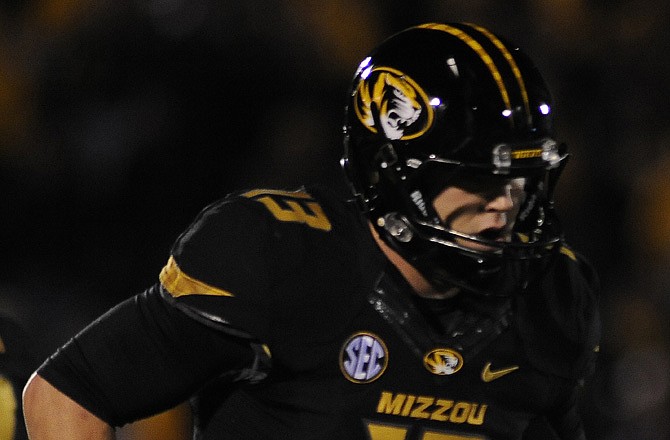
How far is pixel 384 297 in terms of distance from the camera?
5.27 feet

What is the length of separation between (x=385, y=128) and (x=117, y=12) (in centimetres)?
227

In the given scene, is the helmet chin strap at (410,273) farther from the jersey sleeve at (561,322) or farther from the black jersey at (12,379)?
the black jersey at (12,379)

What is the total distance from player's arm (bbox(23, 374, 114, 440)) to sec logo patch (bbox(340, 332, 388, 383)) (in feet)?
1.02

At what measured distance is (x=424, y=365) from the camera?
5.27 feet

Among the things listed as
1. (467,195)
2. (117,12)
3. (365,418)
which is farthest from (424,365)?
(117,12)

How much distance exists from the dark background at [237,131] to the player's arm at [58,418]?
1.85 meters

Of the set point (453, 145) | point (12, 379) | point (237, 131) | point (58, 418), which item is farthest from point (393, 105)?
point (237, 131)

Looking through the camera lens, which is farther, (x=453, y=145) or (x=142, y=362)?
(x=453, y=145)

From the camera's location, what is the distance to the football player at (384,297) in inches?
59.1

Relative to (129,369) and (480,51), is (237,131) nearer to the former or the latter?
(480,51)

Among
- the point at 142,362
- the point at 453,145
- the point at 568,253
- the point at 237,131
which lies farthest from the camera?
the point at 237,131

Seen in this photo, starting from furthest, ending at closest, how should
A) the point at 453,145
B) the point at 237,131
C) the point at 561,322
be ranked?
the point at 237,131 < the point at 561,322 < the point at 453,145

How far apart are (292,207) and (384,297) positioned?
0.17 m

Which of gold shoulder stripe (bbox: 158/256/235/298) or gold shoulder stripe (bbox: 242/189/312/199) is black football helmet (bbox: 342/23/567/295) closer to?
gold shoulder stripe (bbox: 242/189/312/199)
